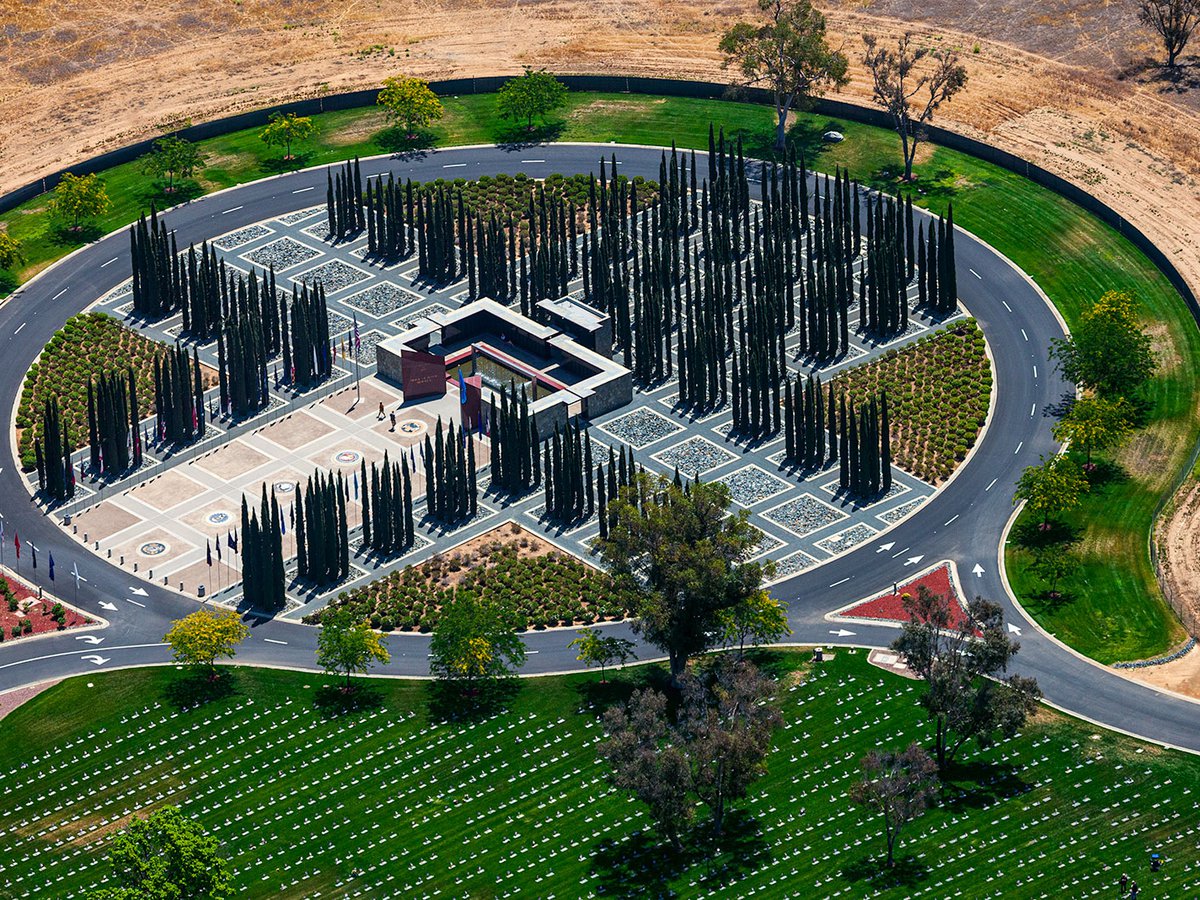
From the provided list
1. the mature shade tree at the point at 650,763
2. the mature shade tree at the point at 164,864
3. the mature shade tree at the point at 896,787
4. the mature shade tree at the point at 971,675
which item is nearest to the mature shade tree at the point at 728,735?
the mature shade tree at the point at 650,763

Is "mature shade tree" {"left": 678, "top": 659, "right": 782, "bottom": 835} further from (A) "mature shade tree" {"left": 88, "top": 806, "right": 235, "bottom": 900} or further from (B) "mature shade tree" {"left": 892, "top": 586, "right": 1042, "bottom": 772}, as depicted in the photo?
(A) "mature shade tree" {"left": 88, "top": 806, "right": 235, "bottom": 900}

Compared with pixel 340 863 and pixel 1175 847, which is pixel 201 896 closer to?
pixel 340 863

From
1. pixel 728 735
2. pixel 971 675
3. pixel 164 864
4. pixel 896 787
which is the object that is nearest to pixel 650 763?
pixel 728 735

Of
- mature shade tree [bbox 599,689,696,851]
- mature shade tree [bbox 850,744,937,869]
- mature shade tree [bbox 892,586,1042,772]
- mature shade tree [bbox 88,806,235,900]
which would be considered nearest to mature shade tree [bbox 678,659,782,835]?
mature shade tree [bbox 599,689,696,851]

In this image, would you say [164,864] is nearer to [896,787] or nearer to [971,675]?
[896,787]

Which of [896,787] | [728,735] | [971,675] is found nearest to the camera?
[896,787]

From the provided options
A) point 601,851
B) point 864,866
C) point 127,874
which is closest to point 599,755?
point 601,851

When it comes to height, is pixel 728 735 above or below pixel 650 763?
above

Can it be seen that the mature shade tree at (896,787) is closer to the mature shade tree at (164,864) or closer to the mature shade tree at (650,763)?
the mature shade tree at (650,763)
